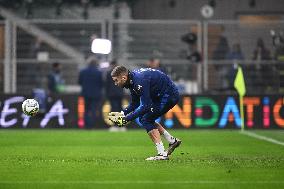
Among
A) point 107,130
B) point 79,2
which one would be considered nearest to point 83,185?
point 107,130

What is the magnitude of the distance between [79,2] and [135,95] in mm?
20796

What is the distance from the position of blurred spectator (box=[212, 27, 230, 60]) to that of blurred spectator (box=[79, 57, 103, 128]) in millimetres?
4639

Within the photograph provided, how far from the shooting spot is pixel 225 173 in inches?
512

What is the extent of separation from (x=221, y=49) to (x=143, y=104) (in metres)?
16.2

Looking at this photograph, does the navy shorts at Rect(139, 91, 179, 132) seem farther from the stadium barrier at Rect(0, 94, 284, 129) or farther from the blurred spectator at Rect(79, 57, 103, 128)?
the blurred spectator at Rect(79, 57, 103, 128)

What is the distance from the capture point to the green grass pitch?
38.3 feet

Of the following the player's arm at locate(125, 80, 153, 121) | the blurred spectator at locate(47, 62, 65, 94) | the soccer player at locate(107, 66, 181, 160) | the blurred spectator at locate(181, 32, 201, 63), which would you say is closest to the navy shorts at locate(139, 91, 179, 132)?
the soccer player at locate(107, 66, 181, 160)

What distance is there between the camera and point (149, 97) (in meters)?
15.0

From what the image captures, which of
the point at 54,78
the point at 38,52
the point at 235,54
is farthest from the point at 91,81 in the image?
the point at 235,54

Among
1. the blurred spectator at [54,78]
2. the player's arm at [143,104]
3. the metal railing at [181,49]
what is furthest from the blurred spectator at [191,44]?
the player's arm at [143,104]

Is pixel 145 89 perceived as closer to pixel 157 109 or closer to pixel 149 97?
pixel 149 97

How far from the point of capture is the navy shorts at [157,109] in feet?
51.5

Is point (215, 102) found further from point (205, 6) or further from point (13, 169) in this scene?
point (13, 169)

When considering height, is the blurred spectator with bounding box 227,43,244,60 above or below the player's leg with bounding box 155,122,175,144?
above
